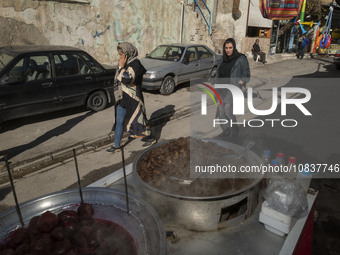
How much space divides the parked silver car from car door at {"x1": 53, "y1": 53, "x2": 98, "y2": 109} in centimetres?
237

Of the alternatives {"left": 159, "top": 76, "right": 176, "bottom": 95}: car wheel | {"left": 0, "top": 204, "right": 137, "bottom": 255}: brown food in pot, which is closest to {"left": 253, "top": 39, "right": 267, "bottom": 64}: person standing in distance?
{"left": 159, "top": 76, "right": 176, "bottom": 95}: car wheel

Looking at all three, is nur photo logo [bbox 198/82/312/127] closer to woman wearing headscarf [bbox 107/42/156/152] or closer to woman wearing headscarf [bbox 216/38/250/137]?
woman wearing headscarf [bbox 216/38/250/137]

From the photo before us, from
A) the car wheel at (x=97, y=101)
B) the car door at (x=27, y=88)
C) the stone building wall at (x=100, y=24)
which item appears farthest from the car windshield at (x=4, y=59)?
the stone building wall at (x=100, y=24)

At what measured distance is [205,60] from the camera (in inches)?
441

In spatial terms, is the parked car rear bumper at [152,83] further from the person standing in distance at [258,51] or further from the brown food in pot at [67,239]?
the person standing in distance at [258,51]

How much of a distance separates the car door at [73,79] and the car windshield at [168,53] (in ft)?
12.3

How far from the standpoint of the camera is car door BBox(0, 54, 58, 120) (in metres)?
6.19

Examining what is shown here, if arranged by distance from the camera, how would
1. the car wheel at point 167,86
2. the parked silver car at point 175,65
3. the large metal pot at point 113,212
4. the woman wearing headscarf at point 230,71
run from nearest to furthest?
the large metal pot at point 113,212 → the woman wearing headscarf at point 230,71 → the parked silver car at point 175,65 → the car wheel at point 167,86

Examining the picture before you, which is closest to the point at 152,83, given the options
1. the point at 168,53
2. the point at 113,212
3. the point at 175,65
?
the point at 175,65

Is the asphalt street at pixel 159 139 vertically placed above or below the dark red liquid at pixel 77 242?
below

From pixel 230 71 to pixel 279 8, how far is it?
14.4 meters

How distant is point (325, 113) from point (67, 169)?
7527 millimetres

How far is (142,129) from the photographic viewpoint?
5250 millimetres

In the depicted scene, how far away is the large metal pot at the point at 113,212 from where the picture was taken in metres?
1.62
